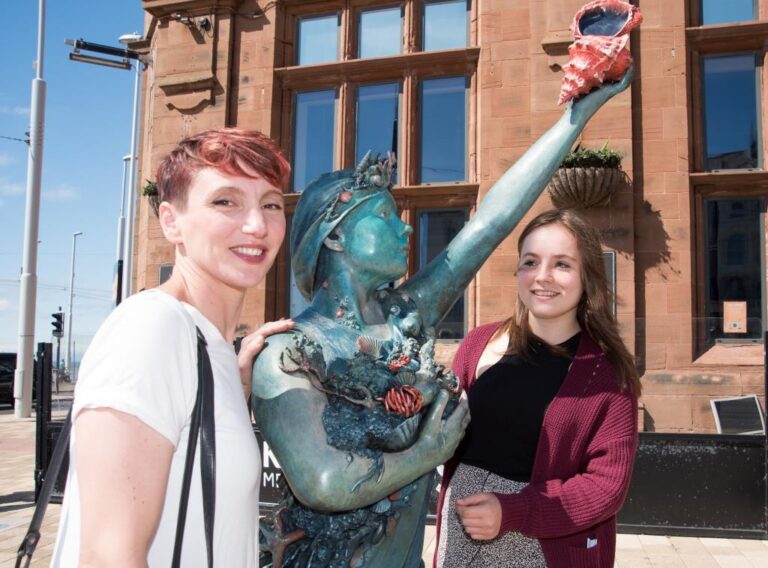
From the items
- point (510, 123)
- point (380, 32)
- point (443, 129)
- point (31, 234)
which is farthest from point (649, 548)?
point (31, 234)

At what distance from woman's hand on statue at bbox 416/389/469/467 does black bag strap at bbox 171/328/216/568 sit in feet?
1.83

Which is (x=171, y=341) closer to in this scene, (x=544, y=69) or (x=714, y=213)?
(x=544, y=69)

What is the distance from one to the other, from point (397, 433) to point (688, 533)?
4.82 metres

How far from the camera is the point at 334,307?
68.5 inches

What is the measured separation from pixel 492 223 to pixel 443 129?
7.73 m

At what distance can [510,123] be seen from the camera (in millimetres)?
8258

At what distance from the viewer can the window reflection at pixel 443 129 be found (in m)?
9.21

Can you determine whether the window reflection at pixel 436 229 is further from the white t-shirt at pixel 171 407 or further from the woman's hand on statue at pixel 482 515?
the white t-shirt at pixel 171 407

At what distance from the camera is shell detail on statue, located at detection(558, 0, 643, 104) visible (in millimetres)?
1870

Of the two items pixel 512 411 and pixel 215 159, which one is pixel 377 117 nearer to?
pixel 512 411

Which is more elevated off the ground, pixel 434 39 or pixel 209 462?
pixel 434 39

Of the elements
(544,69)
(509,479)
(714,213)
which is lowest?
(509,479)

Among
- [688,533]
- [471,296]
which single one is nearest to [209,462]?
[688,533]

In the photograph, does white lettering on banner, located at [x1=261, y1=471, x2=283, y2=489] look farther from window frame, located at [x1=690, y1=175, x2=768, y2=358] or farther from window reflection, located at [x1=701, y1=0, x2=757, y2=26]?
window reflection, located at [x1=701, y1=0, x2=757, y2=26]
